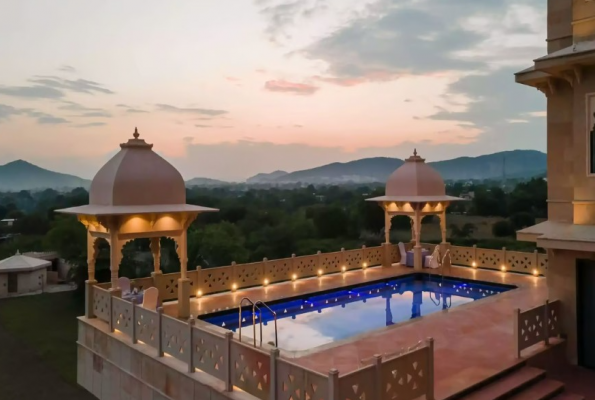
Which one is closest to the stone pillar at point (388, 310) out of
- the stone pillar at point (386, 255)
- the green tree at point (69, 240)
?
the stone pillar at point (386, 255)

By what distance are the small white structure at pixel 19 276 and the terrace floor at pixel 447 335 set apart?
22.2 m

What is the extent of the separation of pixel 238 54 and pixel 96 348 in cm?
1917

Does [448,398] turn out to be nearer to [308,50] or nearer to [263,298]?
[263,298]

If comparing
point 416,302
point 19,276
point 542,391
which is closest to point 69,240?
point 19,276

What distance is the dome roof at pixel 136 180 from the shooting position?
10.4 m

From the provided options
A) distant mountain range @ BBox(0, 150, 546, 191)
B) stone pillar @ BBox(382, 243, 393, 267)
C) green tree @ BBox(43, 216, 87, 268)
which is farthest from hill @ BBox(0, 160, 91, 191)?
stone pillar @ BBox(382, 243, 393, 267)

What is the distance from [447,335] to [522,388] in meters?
2.34

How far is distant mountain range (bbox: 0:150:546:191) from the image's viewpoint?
70.0m

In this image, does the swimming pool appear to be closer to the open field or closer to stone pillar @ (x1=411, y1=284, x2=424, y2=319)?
stone pillar @ (x1=411, y1=284, x2=424, y2=319)

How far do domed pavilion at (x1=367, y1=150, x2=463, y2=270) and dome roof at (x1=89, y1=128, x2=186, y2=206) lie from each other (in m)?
9.06

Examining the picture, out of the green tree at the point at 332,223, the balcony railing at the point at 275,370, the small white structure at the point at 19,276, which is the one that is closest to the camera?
the balcony railing at the point at 275,370

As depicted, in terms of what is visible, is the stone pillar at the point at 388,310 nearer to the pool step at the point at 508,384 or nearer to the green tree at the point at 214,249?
the pool step at the point at 508,384

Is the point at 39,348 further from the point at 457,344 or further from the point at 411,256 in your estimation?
the point at 457,344

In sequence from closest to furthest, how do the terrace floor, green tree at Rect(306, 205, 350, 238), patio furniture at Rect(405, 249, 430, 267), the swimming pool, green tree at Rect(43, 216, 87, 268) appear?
the terrace floor → the swimming pool → patio furniture at Rect(405, 249, 430, 267) → green tree at Rect(43, 216, 87, 268) → green tree at Rect(306, 205, 350, 238)
